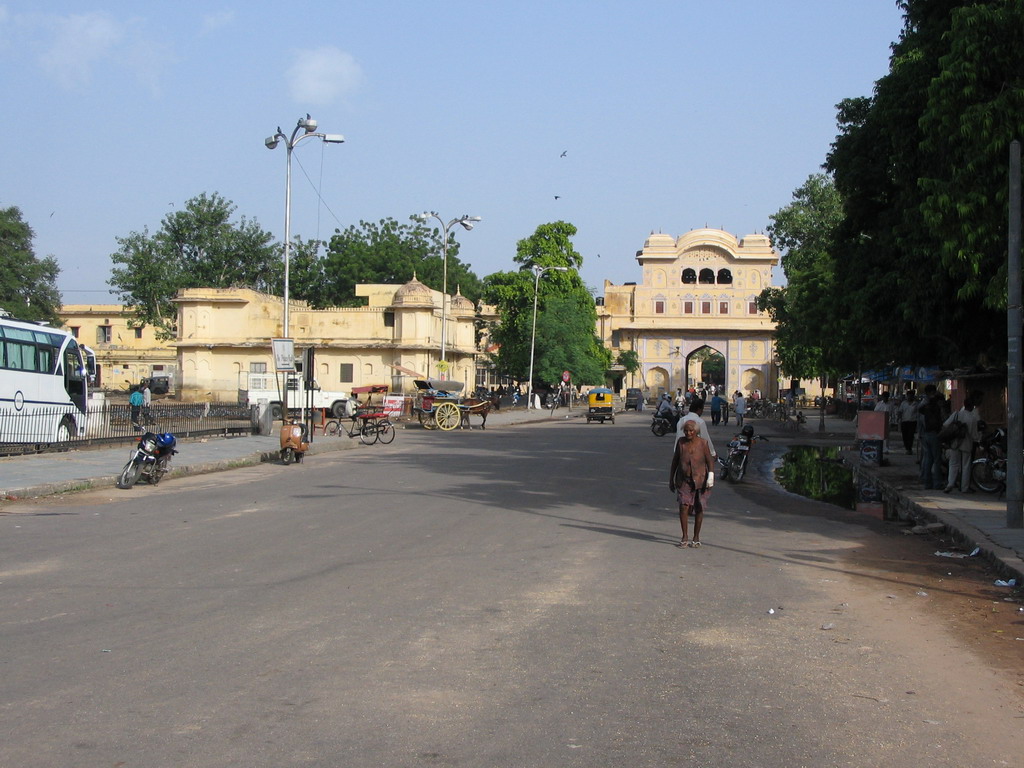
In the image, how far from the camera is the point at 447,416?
1518 inches

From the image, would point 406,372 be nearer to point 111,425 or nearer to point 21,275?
point 21,275

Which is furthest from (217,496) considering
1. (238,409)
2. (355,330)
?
(355,330)

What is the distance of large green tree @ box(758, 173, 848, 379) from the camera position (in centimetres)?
4169

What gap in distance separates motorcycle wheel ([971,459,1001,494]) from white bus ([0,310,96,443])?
62.8ft

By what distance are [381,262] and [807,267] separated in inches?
1889

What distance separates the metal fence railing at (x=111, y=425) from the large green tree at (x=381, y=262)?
4999cm

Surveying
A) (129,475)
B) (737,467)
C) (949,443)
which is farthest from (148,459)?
(949,443)

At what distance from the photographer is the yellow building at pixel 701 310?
9431 centimetres

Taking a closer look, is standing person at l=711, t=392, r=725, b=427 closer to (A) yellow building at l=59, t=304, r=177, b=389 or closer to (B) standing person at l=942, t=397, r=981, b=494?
(B) standing person at l=942, t=397, r=981, b=494

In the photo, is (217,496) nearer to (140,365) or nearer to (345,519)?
(345,519)

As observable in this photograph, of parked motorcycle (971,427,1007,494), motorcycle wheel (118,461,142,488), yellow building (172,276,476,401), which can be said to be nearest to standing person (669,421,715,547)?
parked motorcycle (971,427,1007,494)

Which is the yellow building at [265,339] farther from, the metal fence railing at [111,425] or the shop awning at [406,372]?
the metal fence railing at [111,425]

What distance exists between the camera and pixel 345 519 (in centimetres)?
1320

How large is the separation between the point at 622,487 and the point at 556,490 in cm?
136
